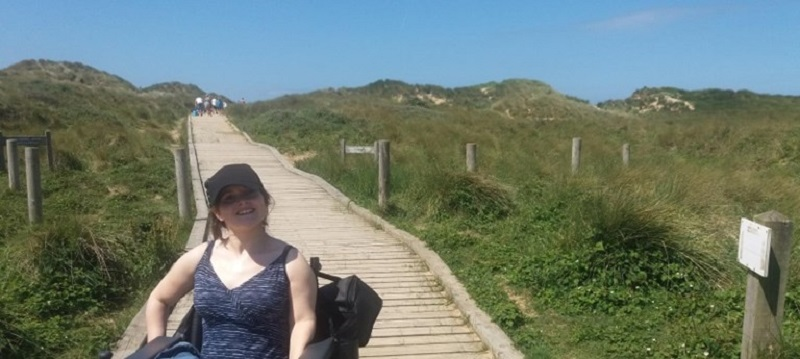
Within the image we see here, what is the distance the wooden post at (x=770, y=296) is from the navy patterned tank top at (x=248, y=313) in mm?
2774

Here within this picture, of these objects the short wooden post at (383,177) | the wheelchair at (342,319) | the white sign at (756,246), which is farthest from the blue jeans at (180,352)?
the short wooden post at (383,177)

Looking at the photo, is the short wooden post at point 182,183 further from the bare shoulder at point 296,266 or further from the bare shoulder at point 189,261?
the bare shoulder at point 296,266

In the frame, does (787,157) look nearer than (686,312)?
No

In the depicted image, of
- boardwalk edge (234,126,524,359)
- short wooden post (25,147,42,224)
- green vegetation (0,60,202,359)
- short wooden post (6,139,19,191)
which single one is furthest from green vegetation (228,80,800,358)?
short wooden post (6,139,19,191)

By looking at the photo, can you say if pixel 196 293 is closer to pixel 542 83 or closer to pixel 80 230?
pixel 80 230

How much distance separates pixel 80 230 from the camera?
670 centimetres

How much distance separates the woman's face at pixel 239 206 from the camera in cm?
300

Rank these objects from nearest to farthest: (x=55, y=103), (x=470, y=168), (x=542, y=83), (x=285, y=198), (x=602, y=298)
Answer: (x=602, y=298)
(x=470, y=168)
(x=285, y=198)
(x=55, y=103)
(x=542, y=83)

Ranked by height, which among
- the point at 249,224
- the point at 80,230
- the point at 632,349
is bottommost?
the point at 632,349

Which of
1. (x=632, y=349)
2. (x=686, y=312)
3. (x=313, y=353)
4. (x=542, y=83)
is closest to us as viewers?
(x=313, y=353)

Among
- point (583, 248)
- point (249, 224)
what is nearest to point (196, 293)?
point (249, 224)

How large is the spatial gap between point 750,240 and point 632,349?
1.16 meters

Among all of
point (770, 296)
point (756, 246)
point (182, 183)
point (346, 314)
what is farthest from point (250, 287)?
point (182, 183)

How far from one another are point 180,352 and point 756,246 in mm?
3187
